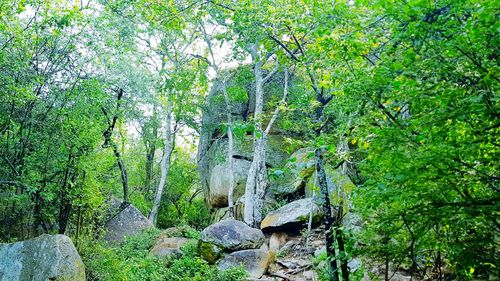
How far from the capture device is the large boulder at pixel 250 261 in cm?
880

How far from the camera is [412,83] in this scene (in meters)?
2.68

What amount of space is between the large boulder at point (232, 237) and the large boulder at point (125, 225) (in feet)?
15.0

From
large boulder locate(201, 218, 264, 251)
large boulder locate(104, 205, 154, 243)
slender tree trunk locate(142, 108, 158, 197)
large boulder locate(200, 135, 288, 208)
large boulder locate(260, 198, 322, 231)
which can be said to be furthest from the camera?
slender tree trunk locate(142, 108, 158, 197)

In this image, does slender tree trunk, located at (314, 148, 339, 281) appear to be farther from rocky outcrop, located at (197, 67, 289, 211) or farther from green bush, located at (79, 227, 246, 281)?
rocky outcrop, located at (197, 67, 289, 211)

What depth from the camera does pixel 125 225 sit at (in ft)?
45.4

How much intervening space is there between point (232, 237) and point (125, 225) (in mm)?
5776

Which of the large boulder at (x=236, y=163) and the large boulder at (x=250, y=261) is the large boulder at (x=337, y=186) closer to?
the large boulder at (x=250, y=261)

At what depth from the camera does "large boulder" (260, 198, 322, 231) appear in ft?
37.2

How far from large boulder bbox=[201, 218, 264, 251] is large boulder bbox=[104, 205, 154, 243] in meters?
4.57

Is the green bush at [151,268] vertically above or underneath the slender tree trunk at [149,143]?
underneath

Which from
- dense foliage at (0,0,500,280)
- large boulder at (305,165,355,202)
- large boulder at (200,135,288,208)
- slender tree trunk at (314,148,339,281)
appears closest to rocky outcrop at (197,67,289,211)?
large boulder at (200,135,288,208)

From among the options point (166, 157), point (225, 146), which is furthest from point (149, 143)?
point (225, 146)

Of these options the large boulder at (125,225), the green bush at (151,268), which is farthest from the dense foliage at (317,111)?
the large boulder at (125,225)

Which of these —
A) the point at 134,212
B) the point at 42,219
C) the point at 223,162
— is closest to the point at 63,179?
the point at 42,219
